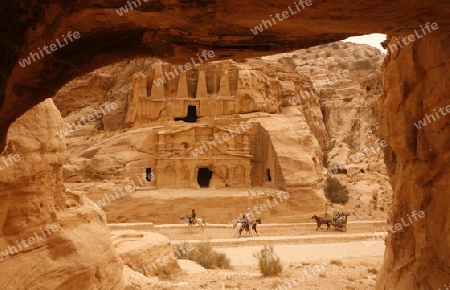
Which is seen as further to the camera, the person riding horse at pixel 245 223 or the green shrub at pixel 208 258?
the person riding horse at pixel 245 223

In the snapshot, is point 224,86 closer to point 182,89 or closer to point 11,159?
point 182,89

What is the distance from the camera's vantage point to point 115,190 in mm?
21969

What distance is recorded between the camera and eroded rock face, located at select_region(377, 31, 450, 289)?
5.13 metres

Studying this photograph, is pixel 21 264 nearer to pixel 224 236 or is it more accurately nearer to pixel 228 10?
pixel 228 10

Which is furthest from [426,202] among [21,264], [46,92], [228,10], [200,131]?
[200,131]

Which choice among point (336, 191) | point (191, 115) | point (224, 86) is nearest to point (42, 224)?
point (224, 86)

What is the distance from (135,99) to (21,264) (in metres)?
25.6

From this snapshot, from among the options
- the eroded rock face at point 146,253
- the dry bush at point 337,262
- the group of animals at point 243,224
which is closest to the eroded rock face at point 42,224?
the eroded rock face at point 146,253

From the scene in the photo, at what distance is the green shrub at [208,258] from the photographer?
12570mm

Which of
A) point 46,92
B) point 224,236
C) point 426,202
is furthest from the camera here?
point 224,236

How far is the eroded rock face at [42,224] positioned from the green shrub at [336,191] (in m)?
25.4

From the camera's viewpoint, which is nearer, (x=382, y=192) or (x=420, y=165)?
(x=420, y=165)

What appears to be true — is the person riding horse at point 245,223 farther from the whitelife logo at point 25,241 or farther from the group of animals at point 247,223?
the whitelife logo at point 25,241

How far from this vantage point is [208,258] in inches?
500
